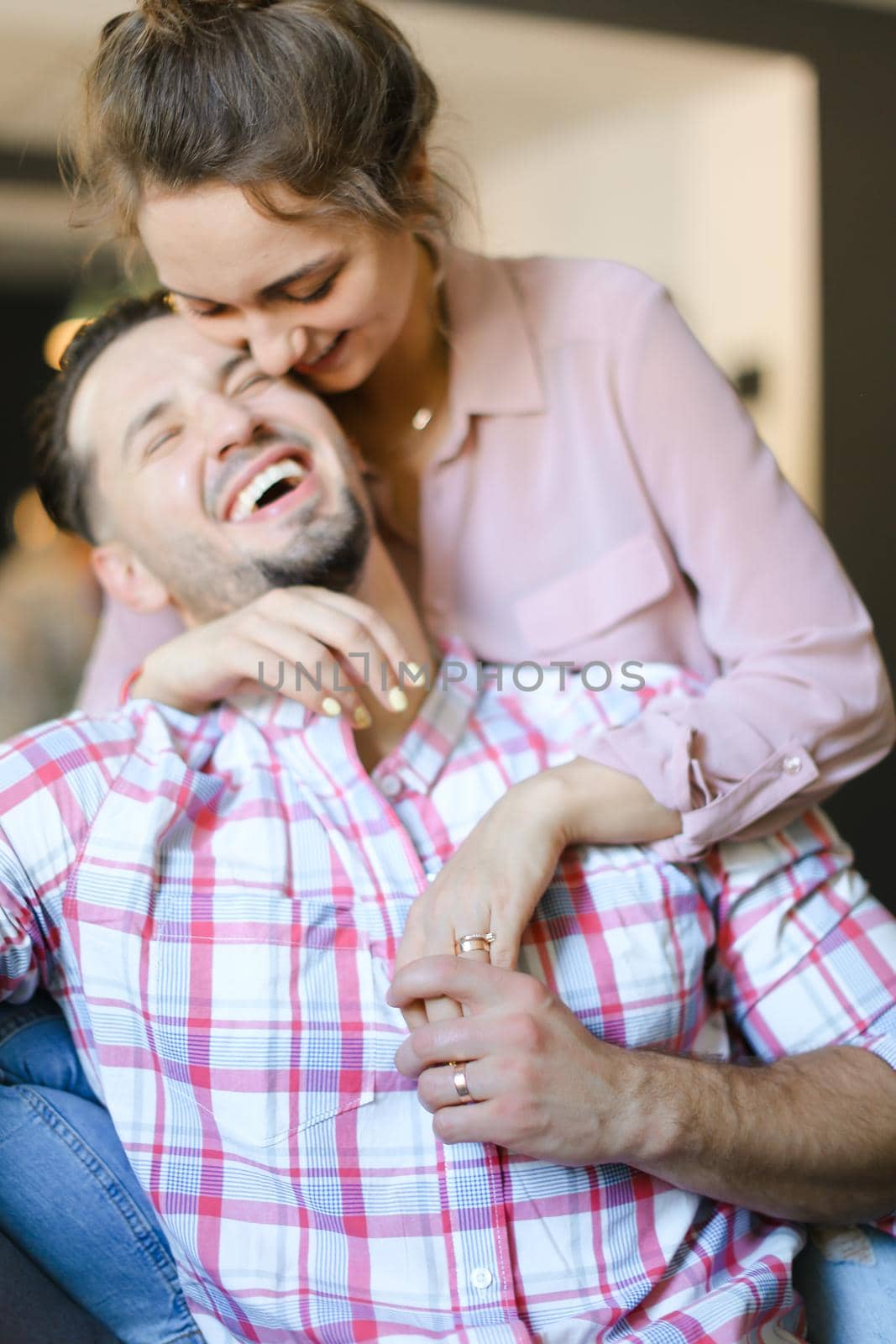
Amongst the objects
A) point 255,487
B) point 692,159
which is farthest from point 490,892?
point 692,159

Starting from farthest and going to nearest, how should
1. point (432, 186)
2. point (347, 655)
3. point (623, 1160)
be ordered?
point (432, 186) → point (347, 655) → point (623, 1160)

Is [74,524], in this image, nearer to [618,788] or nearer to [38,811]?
Result: [38,811]

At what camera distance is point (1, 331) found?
689 cm

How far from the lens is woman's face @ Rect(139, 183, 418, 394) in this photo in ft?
3.99

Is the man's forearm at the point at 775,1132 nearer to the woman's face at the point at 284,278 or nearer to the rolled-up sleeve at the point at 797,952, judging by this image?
the rolled-up sleeve at the point at 797,952

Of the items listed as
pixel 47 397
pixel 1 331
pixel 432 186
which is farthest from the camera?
pixel 1 331

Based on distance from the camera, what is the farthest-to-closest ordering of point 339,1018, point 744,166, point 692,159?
point 692,159 → point 744,166 → point 339,1018

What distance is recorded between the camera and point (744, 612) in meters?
1.40

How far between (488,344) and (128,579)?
51 centimetres

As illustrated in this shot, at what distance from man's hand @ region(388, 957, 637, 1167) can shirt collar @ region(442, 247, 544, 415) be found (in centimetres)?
69

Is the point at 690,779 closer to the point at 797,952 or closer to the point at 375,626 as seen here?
the point at 797,952

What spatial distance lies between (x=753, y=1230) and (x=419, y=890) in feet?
1.53

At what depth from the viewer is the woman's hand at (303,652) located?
4.04ft

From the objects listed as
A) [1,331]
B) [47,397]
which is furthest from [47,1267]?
[1,331]
